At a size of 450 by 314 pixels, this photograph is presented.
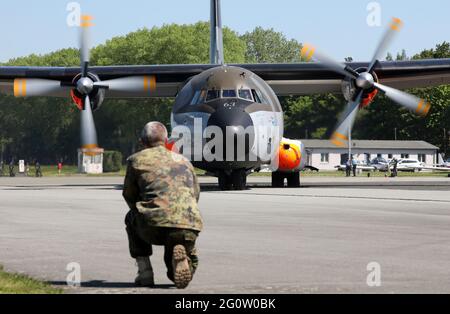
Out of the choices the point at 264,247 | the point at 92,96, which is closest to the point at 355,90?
the point at 92,96

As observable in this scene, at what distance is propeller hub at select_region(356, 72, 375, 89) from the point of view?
3138 centimetres

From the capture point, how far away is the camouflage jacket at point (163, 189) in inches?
331

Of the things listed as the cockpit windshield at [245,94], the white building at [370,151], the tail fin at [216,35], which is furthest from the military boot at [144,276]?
the white building at [370,151]

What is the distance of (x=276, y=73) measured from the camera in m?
34.3

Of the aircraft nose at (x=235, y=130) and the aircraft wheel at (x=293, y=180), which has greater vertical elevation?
the aircraft nose at (x=235, y=130)

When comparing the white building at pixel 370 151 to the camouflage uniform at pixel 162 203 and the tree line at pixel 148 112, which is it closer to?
the tree line at pixel 148 112

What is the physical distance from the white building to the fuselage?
235ft

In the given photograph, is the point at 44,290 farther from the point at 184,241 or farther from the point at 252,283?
the point at 252,283

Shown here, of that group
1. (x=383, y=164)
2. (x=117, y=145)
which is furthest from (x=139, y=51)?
(x=383, y=164)

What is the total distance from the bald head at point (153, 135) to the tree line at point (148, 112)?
65.0 meters

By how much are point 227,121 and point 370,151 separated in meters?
78.0

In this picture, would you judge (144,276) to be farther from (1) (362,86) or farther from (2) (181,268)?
(1) (362,86)
